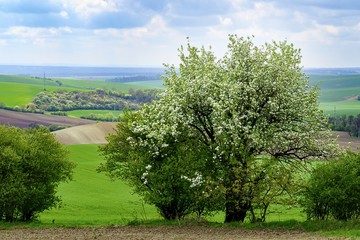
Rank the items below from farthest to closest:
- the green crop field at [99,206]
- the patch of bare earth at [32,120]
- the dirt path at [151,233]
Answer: the patch of bare earth at [32,120] < the green crop field at [99,206] < the dirt path at [151,233]

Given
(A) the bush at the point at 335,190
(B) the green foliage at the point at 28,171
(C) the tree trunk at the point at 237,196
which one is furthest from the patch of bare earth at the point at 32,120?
(A) the bush at the point at 335,190

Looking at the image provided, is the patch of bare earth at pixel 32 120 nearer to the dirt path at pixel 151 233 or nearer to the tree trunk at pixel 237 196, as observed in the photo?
the dirt path at pixel 151 233

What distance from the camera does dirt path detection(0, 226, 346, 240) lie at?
84.0 ft

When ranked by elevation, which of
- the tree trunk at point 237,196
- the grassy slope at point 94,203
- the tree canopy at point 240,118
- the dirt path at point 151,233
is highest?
the tree canopy at point 240,118

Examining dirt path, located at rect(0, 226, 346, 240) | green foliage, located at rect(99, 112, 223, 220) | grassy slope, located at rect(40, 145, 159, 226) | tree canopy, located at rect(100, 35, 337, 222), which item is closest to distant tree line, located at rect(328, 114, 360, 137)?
grassy slope, located at rect(40, 145, 159, 226)

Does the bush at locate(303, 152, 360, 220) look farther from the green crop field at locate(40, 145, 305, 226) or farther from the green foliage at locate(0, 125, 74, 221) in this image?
the green foliage at locate(0, 125, 74, 221)

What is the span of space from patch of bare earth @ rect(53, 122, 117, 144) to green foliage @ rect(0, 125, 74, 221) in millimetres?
75095

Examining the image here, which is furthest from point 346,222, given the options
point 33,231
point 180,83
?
point 33,231

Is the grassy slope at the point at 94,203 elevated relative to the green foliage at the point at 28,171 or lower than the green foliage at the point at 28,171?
lower

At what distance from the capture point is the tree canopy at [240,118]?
29875mm

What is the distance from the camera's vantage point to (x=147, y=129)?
32.4 meters

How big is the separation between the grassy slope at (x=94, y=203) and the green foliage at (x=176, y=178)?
14.6 ft

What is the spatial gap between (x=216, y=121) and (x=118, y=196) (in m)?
34.3

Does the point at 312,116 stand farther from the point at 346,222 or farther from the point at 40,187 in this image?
the point at 40,187
